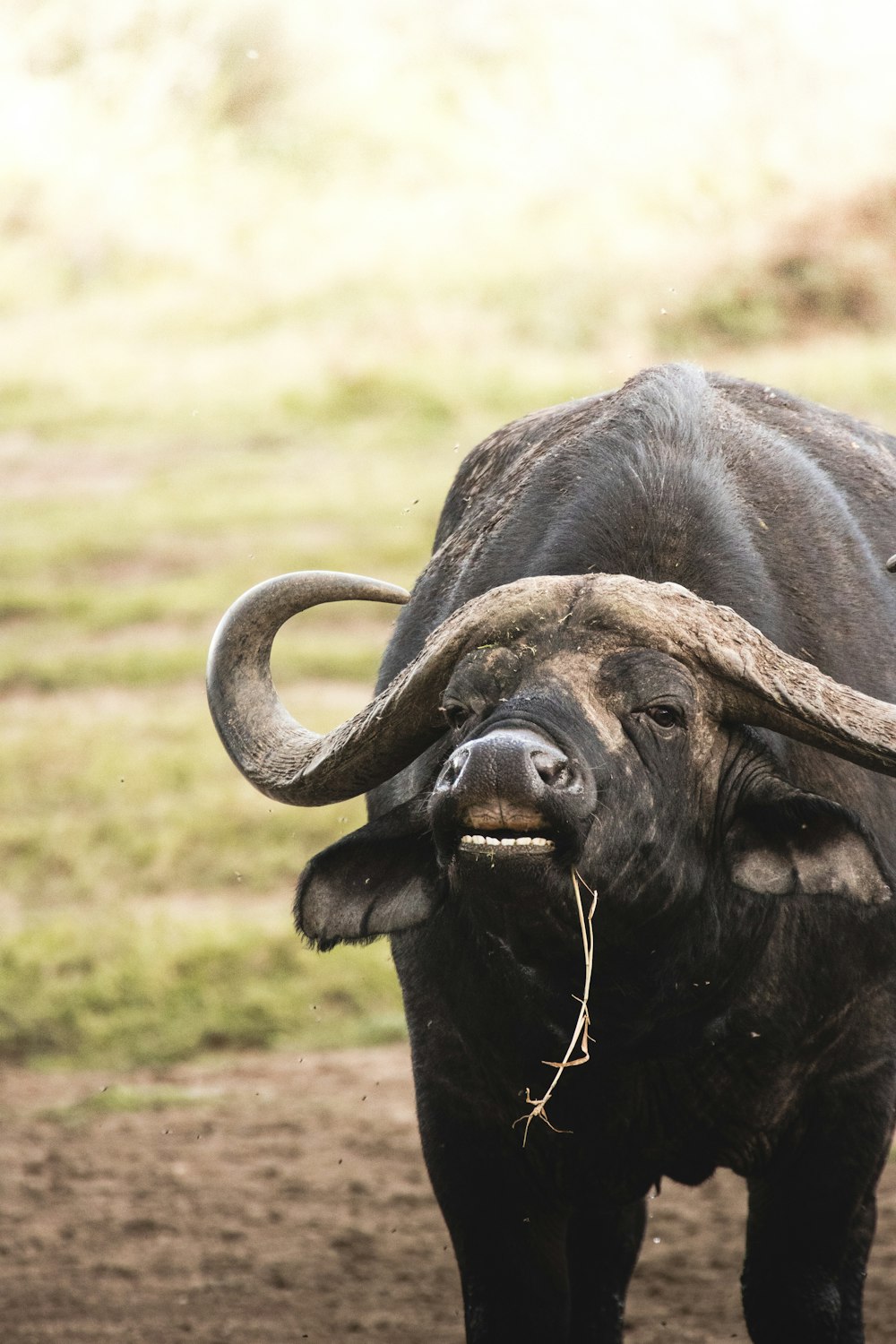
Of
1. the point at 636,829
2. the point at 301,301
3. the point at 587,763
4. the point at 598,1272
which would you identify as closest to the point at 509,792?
the point at 587,763

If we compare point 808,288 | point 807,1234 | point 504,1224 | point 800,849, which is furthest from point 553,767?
point 808,288

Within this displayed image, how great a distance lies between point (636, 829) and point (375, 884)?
66cm

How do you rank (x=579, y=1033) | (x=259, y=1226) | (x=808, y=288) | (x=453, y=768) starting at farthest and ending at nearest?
(x=808, y=288)
(x=259, y=1226)
(x=579, y=1033)
(x=453, y=768)

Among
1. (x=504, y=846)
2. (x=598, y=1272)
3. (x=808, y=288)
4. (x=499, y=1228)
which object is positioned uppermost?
(x=808, y=288)

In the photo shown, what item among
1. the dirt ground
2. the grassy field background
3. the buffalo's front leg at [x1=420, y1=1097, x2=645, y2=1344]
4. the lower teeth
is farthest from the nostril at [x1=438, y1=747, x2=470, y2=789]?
the grassy field background

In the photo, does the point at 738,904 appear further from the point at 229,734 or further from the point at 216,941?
the point at 216,941

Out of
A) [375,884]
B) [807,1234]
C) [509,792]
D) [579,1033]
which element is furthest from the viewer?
[807,1234]

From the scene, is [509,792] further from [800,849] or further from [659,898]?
[800,849]

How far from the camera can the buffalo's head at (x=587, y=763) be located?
329cm

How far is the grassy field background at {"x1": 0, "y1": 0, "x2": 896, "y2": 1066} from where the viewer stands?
11953 millimetres

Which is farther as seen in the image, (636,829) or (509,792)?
(636,829)

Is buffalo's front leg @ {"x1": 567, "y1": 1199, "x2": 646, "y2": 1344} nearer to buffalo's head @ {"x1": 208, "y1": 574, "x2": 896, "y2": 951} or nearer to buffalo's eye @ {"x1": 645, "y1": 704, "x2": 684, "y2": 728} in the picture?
buffalo's head @ {"x1": 208, "y1": 574, "x2": 896, "y2": 951}

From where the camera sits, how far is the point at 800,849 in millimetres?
3727

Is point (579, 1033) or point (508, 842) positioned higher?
point (508, 842)
